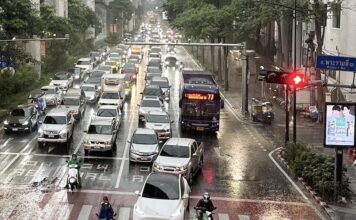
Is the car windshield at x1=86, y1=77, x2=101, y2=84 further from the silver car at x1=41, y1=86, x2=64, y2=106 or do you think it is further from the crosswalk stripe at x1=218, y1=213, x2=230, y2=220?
the crosswalk stripe at x1=218, y1=213, x2=230, y2=220

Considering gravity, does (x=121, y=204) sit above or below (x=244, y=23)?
below

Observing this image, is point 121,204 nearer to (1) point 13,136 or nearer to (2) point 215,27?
(1) point 13,136

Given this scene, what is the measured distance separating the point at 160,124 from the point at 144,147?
23.4ft

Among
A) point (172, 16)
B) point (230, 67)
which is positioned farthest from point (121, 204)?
point (230, 67)

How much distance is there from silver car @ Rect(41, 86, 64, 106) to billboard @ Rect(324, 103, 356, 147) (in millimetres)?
30605

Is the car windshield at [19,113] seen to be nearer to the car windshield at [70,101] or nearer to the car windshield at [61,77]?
the car windshield at [70,101]

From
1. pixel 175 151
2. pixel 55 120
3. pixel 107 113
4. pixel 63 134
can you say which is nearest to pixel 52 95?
pixel 107 113

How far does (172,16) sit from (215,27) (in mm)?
20202

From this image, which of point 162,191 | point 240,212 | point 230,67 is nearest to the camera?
point 162,191

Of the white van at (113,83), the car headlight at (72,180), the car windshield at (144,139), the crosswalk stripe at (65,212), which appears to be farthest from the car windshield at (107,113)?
the crosswalk stripe at (65,212)

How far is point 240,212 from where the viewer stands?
83.7ft

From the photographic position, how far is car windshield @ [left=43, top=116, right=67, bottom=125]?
3812 centimetres

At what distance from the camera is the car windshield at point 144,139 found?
3406 cm

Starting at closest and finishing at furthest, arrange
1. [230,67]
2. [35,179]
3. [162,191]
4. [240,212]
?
[162,191]
[240,212]
[35,179]
[230,67]
